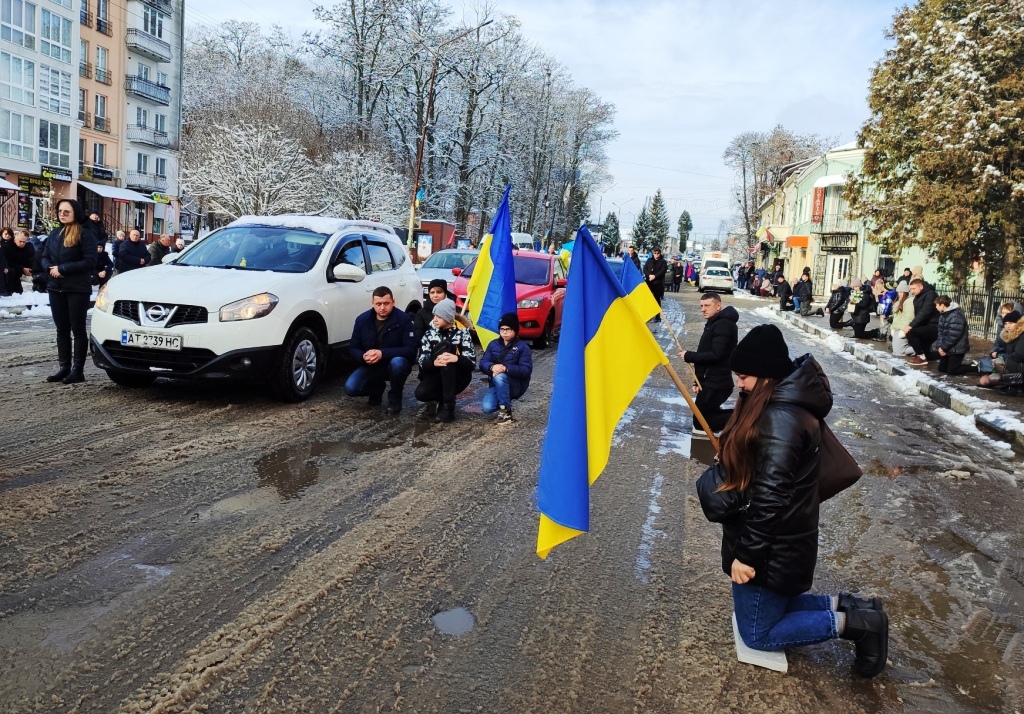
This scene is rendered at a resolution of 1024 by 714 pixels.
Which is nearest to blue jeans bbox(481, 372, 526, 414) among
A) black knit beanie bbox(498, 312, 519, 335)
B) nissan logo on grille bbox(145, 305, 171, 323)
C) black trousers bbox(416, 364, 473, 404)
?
black trousers bbox(416, 364, 473, 404)

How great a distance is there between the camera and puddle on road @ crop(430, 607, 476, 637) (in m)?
3.69

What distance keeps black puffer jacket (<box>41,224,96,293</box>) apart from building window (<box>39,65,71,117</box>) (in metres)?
38.6

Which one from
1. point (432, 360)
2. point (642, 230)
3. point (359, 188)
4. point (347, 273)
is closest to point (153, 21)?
point (359, 188)

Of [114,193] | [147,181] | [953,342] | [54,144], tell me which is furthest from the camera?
[147,181]

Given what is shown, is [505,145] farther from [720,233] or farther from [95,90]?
[720,233]

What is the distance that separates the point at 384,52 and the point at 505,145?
29.4 feet

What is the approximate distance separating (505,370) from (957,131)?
741 inches

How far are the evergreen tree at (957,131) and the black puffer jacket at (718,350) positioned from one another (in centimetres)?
1661

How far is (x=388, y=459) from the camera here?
6574 mm

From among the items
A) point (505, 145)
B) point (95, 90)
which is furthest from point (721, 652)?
point (95, 90)

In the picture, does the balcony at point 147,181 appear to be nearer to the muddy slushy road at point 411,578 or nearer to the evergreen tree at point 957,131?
the evergreen tree at point 957,131

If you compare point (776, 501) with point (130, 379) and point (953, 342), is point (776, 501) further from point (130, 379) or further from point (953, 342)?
point (953, 342)

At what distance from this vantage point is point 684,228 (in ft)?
593

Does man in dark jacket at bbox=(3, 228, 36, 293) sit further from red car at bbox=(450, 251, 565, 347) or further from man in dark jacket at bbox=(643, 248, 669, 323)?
man in dark jacket at bbox=(643, 248, 669, 323)
